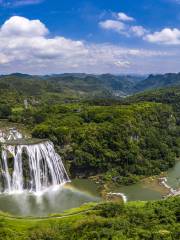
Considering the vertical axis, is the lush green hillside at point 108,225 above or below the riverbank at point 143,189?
above

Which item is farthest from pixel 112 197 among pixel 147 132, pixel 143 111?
pixel 143 111

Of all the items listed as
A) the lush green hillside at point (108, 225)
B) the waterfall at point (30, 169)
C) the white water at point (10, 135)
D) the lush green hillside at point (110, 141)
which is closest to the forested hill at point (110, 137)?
the lush green hillside at point (110, 141)

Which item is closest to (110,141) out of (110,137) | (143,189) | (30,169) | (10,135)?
(110,137)

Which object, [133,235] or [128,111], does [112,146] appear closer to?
[128,111]

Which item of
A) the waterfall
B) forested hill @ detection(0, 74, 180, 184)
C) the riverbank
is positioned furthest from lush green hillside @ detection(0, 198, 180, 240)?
forested hill @ detection(0, 74, 180, 184)

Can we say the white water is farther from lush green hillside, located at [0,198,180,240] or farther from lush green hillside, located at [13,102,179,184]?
lush green hillside, located at [0,198,180,240]

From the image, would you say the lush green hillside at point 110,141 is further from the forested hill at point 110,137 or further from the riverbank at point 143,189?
the riverbank at point 143,189

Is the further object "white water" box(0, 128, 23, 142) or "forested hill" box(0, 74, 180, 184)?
"white water" box(0, 128, 23, 142)
